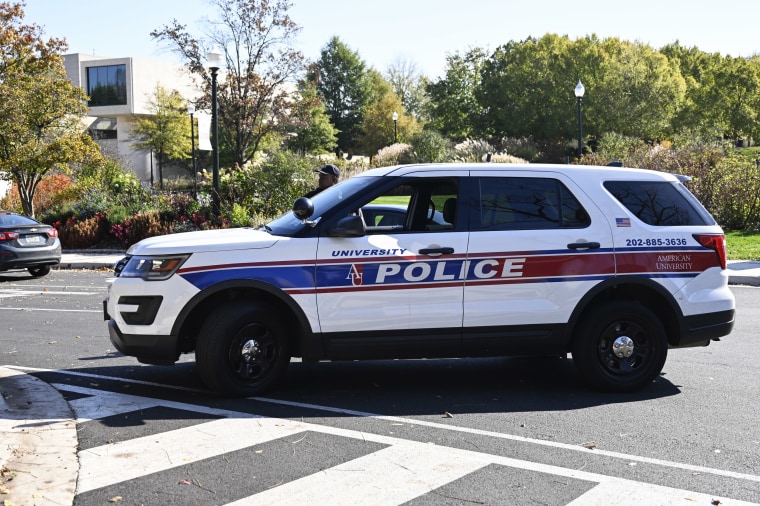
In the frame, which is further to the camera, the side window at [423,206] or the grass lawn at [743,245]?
the grass lawn at [743,245]

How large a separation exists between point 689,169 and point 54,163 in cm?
2122

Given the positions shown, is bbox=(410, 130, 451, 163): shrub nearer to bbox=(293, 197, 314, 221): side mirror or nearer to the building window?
bbox=(293, 197, 314, 221): side mirror

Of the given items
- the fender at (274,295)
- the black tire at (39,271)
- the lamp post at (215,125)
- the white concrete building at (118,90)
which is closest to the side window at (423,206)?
the fender at (274,295)

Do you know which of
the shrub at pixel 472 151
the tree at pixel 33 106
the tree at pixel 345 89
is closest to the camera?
the tree at pixel 33 106

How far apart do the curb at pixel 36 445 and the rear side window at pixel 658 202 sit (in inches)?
188

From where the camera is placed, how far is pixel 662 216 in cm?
725

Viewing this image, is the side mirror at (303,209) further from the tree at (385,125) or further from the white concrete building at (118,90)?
the tree at (385,125)

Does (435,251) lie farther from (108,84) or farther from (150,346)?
(108,84)

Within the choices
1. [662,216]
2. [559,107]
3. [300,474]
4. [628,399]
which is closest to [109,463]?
[300,474]

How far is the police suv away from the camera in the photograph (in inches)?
261

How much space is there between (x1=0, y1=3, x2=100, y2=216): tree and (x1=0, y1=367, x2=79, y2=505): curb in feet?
77.6

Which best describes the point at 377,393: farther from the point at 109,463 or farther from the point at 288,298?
the point at 109,463

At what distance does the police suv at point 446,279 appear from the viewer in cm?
662

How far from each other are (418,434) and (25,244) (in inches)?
572
